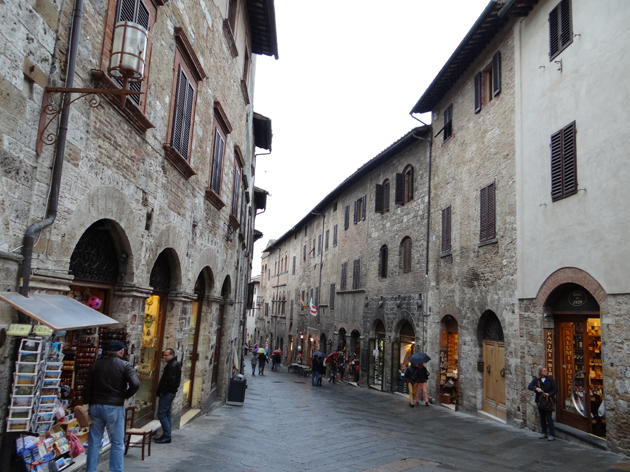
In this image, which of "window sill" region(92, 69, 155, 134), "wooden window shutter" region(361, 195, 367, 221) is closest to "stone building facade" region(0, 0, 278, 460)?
"window sill" region(92, 69, 155, 134)

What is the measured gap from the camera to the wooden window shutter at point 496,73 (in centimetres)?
1292

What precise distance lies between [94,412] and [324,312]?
23431 millimetres

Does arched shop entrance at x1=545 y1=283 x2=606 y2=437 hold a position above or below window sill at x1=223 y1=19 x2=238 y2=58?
below

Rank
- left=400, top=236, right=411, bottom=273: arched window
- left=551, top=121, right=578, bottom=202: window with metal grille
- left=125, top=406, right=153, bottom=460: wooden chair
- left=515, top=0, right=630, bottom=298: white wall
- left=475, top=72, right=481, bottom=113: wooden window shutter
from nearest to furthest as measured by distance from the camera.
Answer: left=125, top=406, right=153, bottom=460: wooden chair
left=515, top=0, right=630, bottom=298: white wall
left=551, top=121, right=578, bottom=202: window with metal grille
left=475, top=72, right=481, bottom=113: wooden window shutter
left=400, top=236, right=411, bottom=273: arched window

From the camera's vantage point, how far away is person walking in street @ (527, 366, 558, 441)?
30.9ft

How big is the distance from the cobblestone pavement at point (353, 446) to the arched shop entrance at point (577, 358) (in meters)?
0.68

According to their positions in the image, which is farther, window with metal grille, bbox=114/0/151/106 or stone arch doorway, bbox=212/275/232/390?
stone arch doorway, bbox=212/275/232/390

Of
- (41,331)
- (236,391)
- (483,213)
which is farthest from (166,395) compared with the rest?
(483,213)

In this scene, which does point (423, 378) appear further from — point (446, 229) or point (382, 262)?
point (382, 262)

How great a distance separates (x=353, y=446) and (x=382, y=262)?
12773 millimetres

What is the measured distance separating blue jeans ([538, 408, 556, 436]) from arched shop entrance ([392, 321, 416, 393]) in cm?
816

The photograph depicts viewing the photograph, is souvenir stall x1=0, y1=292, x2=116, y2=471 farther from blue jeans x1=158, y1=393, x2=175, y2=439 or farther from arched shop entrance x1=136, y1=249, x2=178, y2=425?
arched shop entrance x1=136, y1=249, x2=178, y2=425

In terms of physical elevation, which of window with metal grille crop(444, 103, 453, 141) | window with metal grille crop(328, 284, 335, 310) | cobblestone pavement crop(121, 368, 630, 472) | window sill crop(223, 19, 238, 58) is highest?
window with metal grille crop(444, 103, 453, 141)

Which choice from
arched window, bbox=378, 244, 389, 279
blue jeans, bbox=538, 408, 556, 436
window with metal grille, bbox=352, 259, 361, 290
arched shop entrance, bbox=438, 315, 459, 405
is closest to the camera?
blue jeans, bbox=538, 408, 556, 436
